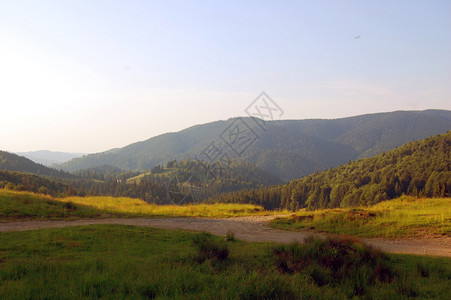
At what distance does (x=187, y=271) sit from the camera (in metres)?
6.39

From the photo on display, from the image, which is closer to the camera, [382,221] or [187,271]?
[187,271]

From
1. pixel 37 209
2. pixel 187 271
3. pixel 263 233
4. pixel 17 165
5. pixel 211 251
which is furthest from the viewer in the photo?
pixel 17 165

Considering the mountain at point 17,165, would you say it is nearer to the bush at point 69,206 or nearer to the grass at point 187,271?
the bush at point 69,206

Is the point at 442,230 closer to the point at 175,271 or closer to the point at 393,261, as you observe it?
the point at 393,261

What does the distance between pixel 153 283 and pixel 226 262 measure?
2949mm

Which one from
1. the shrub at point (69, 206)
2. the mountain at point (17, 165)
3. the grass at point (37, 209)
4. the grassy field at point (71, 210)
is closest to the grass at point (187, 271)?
the grass at point (37, 209)

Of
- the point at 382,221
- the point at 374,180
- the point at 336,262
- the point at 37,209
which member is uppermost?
the point at 37,209

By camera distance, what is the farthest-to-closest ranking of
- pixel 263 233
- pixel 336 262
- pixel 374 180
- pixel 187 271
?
pixel 374 180, pixel 263 233, pixel 336 262, pixel 187 271

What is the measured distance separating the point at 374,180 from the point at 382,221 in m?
85.7

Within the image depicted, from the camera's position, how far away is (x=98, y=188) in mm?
135750

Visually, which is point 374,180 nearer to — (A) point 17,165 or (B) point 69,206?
(B) point 69,206

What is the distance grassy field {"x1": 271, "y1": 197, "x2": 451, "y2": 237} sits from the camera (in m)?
14.0

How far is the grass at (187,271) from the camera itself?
17.1 feet

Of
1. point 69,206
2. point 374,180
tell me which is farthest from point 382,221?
point 374,180
